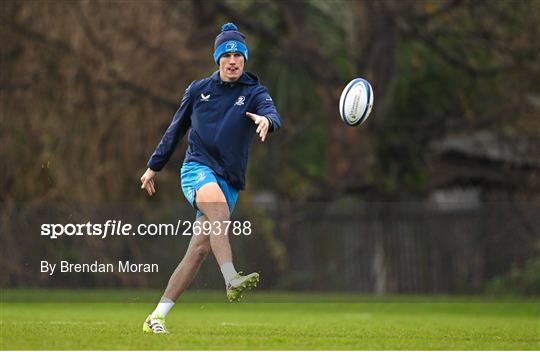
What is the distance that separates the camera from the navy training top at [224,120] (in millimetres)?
8914

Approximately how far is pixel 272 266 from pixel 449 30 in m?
6.40

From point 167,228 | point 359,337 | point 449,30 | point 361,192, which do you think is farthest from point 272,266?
point 359,337

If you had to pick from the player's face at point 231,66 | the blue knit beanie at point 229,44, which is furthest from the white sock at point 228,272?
the blue knit beanie at point 229,44

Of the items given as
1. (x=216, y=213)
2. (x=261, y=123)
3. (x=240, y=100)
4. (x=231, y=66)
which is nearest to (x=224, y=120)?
(x=240, y=100)

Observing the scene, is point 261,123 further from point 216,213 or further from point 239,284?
point 239,284

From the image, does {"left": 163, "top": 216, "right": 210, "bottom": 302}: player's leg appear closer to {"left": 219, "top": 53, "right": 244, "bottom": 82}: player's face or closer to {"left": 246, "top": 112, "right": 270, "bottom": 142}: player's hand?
{"left": 246, "top": 112, "right": 270, "bottom": 142}: player's hand

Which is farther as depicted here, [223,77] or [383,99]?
[383,99]

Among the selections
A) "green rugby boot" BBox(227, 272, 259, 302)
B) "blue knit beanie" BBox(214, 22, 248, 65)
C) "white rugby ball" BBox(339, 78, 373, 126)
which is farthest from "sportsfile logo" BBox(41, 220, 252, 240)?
"green rugby boot" BBox(227, 272, 259, 302)

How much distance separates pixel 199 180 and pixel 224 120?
1.70 feet

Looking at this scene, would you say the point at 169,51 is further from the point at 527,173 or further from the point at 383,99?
the point at 527,173

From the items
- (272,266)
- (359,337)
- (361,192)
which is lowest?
(359,337)

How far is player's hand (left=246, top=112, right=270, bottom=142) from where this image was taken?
842 centimetres

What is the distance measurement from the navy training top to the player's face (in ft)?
0.25

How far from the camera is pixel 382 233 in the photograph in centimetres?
2445
